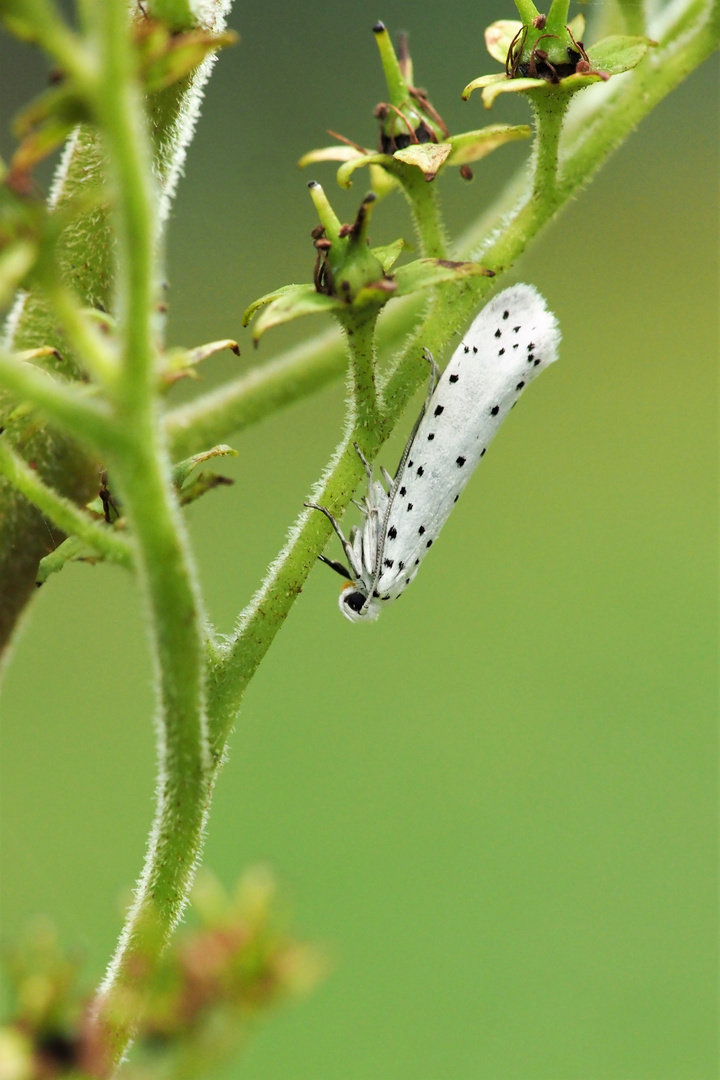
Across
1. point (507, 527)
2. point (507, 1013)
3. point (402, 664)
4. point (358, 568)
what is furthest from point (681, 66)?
point (507, 527)

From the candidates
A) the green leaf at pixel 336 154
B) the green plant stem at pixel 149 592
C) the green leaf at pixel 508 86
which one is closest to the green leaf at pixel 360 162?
the green leaf at pixel 336 154

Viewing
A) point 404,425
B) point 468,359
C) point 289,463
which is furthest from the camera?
point 289,463

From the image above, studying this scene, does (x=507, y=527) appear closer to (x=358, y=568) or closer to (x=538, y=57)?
(x=358, y=568)

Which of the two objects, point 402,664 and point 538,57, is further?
point 402,664

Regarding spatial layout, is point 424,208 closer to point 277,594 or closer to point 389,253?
point 389,253

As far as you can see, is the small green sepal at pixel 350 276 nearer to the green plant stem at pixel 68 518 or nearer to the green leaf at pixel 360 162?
the green leaf at pixel 360 162

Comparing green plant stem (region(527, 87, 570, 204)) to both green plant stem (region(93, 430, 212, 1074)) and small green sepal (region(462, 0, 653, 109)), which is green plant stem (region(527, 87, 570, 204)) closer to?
small green sepal (region(462, 0, 653, 109))

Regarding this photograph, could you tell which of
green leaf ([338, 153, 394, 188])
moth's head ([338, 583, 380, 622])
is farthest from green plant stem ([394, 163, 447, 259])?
moth's head ([338, 583, 380, 622])
